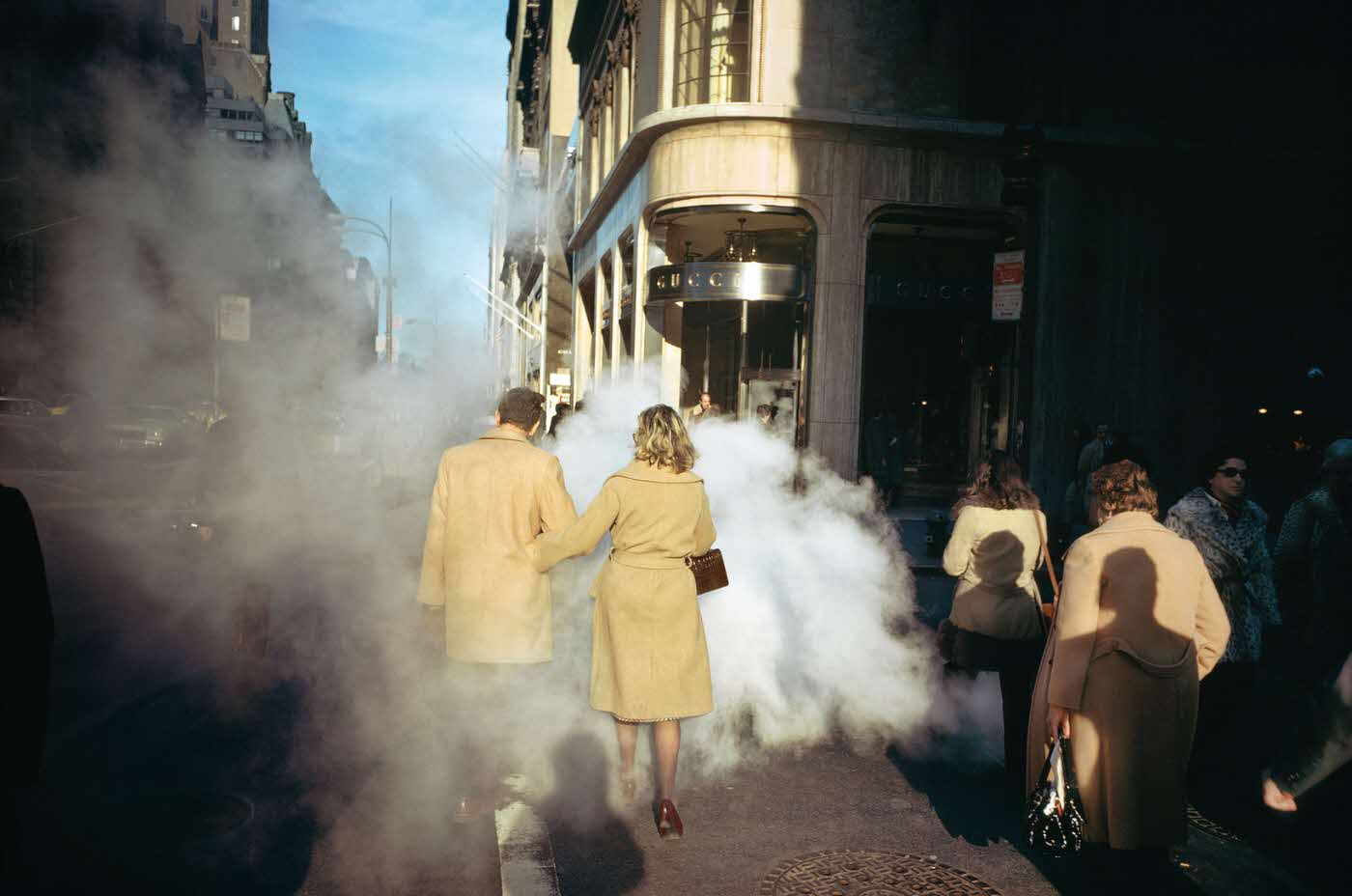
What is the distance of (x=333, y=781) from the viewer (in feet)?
14.8

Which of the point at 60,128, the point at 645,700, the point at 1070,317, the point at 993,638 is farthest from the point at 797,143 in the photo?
the point at 60,128

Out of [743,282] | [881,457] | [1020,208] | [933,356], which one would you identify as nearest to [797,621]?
[881,457]

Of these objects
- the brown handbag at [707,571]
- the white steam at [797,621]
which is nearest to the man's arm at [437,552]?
the brown handbag at [707,571]

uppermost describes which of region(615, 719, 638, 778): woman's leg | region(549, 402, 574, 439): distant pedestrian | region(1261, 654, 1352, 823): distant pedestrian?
region(549, 402, 574, 439): distant pedestrian

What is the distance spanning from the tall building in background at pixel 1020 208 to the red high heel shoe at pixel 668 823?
11.8 meters

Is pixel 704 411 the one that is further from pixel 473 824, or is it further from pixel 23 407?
pixel 23 407

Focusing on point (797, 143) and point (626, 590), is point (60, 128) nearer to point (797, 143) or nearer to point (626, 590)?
point (797, 143)

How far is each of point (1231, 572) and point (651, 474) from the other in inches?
107

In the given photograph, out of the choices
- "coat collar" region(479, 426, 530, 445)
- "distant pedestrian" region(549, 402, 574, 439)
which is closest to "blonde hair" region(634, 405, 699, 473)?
"coat collar" region(479, 426, 530, 445)

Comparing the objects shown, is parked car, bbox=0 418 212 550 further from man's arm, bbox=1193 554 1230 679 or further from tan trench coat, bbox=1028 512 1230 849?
man's arm, bbox=1193 554 1230 679

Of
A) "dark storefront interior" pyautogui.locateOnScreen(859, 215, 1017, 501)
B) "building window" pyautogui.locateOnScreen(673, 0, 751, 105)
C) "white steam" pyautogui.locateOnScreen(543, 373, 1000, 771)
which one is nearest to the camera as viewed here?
"white steam" pyautogui.locateOnScreen(543, 373, 1000, 771)

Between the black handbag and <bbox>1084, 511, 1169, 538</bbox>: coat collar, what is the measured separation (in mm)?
724

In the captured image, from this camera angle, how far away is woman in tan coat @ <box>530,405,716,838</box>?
4.24 m

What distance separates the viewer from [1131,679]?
330 cm
